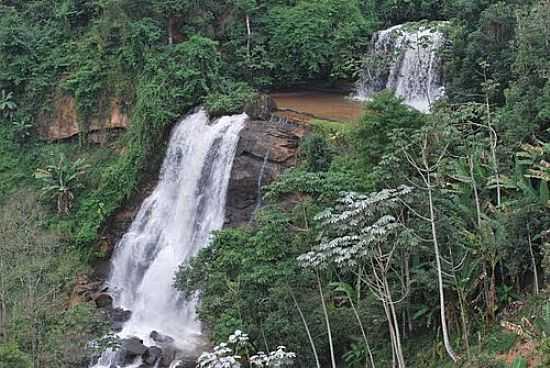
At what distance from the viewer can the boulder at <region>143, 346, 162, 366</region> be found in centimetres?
1955

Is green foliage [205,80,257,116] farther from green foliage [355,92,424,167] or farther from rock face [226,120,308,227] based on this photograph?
green foliage [355,92,424,167]

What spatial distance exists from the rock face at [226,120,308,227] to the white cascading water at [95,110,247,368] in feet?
1.22

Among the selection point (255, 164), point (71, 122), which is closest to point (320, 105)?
point (255, 164)

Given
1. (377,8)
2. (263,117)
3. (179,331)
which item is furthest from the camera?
(377,8)

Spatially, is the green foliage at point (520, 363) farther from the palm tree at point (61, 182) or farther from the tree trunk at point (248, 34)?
the tree trunk at point (248, 34)

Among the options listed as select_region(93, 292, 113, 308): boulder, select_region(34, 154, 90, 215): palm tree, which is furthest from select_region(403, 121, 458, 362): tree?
select_region(34, 154, 90, 215): palm tree

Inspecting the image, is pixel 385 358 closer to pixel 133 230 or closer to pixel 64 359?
pixel 64 359

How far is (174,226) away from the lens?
81.0 ft

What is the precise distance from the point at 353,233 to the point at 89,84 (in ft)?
64.6

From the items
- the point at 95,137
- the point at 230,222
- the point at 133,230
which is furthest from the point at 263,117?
the point at 95,137

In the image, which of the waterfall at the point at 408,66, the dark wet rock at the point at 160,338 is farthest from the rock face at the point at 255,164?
the waterfall at the point at 408,66

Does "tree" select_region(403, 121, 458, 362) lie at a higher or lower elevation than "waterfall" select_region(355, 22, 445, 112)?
lower

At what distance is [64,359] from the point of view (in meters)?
16.5

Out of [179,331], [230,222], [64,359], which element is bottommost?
[179,331]
